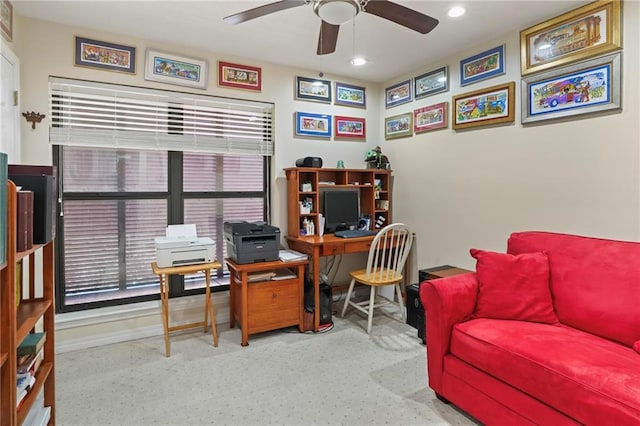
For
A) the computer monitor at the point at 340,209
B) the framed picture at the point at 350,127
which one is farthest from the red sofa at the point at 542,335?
the framed picture at the point at 350,127

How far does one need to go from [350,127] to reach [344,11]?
223 centimetres

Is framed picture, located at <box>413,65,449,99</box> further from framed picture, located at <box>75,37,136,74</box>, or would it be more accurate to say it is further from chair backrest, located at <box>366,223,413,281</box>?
framed picture, located at <box>75,37,136,74</box>

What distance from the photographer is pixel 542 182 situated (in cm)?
262

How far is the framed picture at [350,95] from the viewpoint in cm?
387

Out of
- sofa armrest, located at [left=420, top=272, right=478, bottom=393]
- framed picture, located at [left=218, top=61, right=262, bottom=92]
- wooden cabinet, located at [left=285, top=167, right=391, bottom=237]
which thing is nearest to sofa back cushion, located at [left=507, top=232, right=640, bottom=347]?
sofa armrest, located at [left=420, top=272, right=478, bottom=393]

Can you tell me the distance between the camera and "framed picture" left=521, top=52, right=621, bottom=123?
7.30ft

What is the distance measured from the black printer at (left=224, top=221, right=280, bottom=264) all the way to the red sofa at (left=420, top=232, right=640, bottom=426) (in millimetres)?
1360

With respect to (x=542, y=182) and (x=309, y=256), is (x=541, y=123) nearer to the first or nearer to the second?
(x=542, y=182)

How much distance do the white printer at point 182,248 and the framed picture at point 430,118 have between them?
92.1 inches

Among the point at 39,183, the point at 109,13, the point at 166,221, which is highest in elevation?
the point at 109,13

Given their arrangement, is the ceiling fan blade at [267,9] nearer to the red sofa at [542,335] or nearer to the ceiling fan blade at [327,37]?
the ceiling fan blade at [327,37]

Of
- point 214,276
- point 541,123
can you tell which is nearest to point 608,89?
point 541,123

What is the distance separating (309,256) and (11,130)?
2351 mm

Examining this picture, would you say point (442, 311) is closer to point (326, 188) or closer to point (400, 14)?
point (400, 14)
